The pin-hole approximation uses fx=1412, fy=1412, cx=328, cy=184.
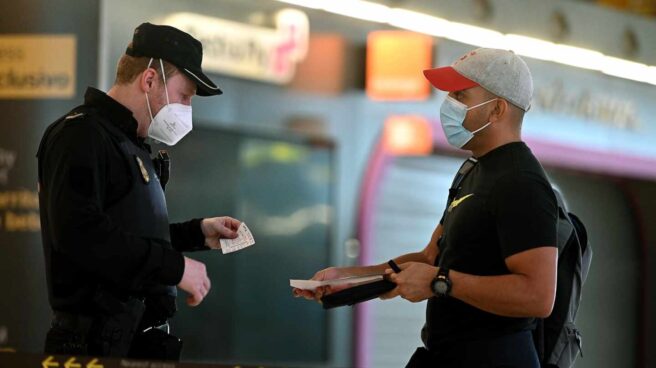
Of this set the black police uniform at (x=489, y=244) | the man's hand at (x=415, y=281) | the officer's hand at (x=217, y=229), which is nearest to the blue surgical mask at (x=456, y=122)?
the black police uniform at (x=489, y=244)

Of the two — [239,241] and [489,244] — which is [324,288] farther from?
[489,244]

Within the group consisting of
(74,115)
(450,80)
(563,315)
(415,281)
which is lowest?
(563,315)

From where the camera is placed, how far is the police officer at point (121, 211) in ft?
11.1

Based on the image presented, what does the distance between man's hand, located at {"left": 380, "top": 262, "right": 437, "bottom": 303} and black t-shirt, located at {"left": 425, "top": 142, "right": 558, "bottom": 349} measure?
0.12 metres

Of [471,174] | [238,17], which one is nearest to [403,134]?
[238,17]

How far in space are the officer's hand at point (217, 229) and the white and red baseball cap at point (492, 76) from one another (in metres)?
0.70

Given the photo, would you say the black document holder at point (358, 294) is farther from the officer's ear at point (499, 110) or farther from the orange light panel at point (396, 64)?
the orange light panel at point (396, 64)

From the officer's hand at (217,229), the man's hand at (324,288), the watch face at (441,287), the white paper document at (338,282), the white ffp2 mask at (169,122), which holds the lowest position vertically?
the man's hand at (324,288)

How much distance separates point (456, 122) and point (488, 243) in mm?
379

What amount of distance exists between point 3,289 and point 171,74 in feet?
11.4

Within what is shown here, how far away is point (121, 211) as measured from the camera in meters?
3.55

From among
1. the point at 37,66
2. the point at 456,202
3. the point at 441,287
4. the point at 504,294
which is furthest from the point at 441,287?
the point at 37,66

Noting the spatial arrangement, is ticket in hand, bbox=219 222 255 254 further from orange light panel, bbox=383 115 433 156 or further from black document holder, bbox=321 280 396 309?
orange light panel, bbox=383 115 433 156

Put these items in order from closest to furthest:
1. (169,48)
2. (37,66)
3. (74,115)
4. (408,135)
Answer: (74,115), (169,48), (37,66), (408,135)
